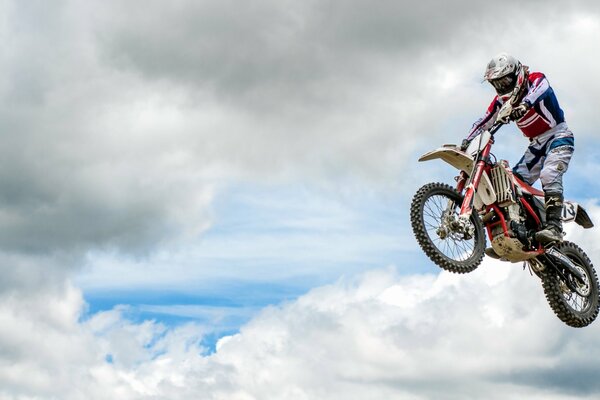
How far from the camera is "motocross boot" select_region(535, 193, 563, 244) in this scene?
75.8 ft

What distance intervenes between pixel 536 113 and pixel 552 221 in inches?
113

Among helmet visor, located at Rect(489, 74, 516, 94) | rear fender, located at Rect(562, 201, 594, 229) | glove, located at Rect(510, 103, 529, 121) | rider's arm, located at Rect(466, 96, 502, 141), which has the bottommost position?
rear fender, located at Rect(562, 201, 594, 229)

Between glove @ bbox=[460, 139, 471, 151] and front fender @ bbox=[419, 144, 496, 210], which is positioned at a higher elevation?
glove @ bbox=[460, 139, 471, 151]

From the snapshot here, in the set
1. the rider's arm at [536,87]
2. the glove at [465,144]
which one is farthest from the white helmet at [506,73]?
the glove at [465,144]

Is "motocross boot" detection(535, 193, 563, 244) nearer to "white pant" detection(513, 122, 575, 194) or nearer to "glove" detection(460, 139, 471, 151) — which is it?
"white pant" detection(513, 122, 575, 194)

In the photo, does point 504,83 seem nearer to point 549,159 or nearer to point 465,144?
point 465,144

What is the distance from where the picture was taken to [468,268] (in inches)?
832

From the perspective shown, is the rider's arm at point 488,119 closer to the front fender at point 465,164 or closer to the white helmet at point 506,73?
the white helmet at point 506,73

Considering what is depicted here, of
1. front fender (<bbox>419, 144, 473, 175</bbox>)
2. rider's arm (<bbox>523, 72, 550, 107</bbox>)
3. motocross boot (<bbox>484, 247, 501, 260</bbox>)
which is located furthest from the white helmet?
motocross boot (<bbox>484, 247, 501, 260</bbox>)

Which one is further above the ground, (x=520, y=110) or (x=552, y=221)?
(x=520, y=110)

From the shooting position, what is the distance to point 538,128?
23906mm

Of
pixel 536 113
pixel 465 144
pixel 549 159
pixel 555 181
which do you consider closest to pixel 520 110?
pixel 465 144

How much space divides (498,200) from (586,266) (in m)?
4.46

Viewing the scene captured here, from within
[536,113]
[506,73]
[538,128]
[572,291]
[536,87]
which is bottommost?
[572,291]
